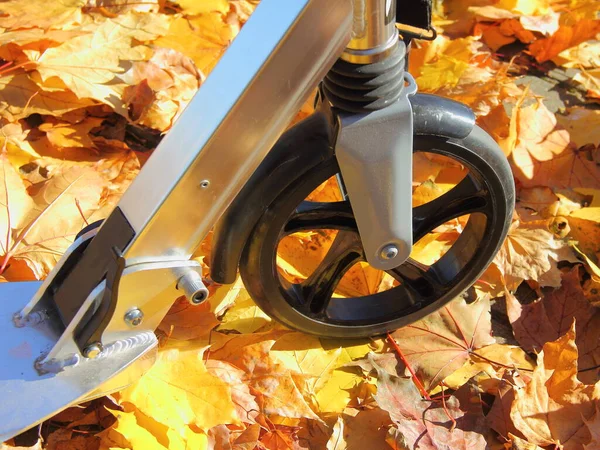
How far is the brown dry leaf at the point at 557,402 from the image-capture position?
1332 millimetres

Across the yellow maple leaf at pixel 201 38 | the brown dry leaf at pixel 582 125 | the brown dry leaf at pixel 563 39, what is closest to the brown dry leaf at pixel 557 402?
the brown dry leaf at pixel 582 125

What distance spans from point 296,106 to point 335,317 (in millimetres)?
584

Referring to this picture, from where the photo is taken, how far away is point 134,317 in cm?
118

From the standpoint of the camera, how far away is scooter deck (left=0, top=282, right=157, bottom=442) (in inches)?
46.6

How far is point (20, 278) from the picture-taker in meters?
1.51

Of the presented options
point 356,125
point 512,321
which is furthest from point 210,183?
point 512,321

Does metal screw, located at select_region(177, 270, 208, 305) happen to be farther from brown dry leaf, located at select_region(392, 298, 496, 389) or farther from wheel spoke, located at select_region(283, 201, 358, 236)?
brown dry leaf, located at select_region(392, 298, 496, 389)

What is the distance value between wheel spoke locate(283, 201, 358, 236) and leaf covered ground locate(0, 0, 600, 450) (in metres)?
0.28

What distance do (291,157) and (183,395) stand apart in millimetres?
Result: 498

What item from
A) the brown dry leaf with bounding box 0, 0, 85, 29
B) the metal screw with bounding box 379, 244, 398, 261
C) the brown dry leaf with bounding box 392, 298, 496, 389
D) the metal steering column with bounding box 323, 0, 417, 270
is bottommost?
the brown dry leaf with bounding box 392, 298, 496, 389

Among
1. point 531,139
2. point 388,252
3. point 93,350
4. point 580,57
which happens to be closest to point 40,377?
point 93,350

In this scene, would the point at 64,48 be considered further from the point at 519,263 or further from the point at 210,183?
the point at 519,263

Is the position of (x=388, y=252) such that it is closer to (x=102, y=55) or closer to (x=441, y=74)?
(x=441, y=74)

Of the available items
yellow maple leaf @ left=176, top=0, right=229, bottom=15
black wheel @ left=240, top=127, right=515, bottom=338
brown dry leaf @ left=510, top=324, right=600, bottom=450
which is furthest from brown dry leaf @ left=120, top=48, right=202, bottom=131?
brown dry leaf @ left=510, top=324, right=600, bottom=450
